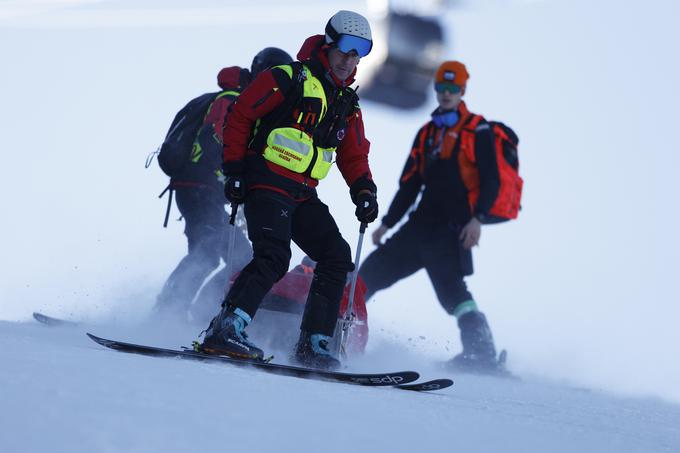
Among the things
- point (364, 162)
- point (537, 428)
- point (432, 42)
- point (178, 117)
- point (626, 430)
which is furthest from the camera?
point (432, 42)

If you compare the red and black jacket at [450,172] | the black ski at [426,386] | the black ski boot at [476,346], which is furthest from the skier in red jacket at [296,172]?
the red and black jacket at [450,172]

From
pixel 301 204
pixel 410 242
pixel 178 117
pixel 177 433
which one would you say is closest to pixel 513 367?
pixel 410 242

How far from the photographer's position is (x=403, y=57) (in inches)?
482

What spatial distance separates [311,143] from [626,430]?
190 centimetres

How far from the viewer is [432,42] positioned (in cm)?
1195

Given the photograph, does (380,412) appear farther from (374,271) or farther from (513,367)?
(513,367)

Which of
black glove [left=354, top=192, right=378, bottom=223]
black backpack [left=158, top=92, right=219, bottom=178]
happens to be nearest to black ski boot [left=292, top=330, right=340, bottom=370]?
black glove [left=354, top=192, right=378, bottom=223]

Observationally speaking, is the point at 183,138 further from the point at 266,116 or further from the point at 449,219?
the point at 266,116

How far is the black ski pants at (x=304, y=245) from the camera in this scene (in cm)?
456

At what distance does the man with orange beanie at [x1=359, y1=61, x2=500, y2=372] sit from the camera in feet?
24.5

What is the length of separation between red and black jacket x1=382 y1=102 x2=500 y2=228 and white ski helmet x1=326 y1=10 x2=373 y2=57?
293cm

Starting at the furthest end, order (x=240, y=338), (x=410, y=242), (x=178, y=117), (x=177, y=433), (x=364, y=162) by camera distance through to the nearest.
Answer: (x=410, y=242) < (x=178, y=117) < (x=364, y=162) < (x=240, y=338) < (x=177, y=433)

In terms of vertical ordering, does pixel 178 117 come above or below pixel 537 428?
above

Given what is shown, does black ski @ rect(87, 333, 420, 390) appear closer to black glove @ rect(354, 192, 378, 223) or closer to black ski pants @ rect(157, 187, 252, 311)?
black glove @ rect(354, 192, 378, 223)
